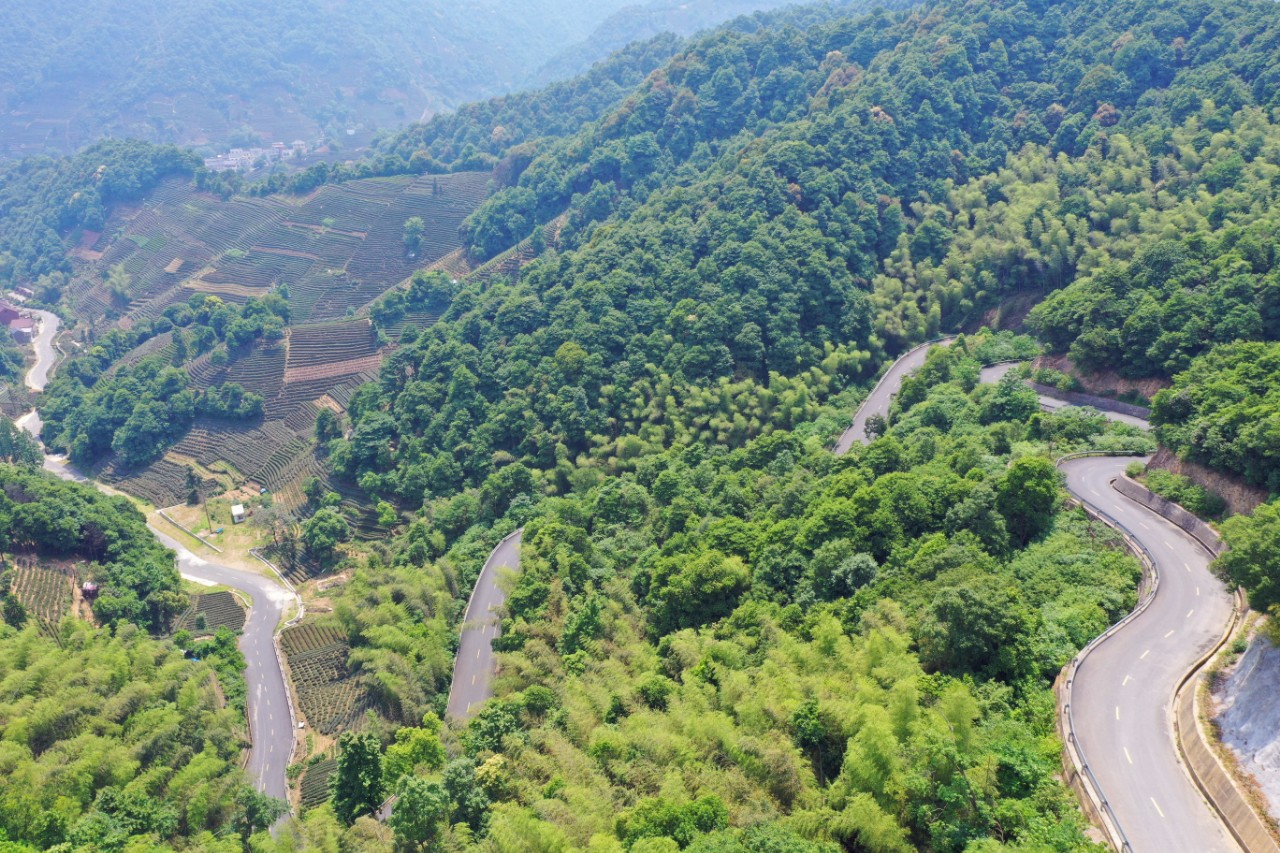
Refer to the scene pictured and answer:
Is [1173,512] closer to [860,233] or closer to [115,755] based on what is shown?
[860,233]

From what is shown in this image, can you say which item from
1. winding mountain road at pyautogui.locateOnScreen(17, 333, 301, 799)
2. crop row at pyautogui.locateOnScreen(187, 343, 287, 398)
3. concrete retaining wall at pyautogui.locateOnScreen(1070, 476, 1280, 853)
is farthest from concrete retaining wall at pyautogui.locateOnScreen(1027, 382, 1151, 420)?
crop row at pyautogui.locateOnScreen(187, 343, 287, 398)

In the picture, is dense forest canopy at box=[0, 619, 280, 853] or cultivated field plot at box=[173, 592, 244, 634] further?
cultivated field plot at box=[173, 592, 244, 634]

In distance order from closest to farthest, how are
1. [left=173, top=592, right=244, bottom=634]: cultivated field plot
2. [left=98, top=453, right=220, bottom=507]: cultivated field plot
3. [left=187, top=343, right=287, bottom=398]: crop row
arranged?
[left=173, top=592, right=244, bottom=634]: cultivated field plot < [left=98, top=453, right=220, bottom=507]: cultivated field plot < [left=187, top=343, right=287, bottom=398]: crop row

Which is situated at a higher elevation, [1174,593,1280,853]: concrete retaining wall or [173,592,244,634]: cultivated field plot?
[1174,593,1280,853]: concrete retaining wall

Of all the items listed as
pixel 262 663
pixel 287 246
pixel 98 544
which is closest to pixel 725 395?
pixel 262 663

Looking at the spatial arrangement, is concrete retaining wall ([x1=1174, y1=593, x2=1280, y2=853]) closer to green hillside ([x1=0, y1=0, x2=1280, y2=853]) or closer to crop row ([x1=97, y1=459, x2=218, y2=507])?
green hillside ([x1=0, y1=0, x2=1280, y2=853])

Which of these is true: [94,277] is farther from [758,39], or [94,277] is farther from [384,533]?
[758,39]

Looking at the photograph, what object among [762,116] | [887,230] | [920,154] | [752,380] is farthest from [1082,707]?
[762,116]
